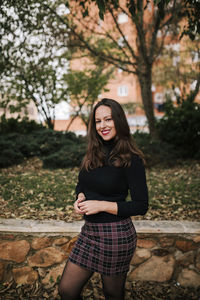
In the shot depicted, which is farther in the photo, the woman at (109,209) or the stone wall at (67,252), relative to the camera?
the stone wall at (67,252)

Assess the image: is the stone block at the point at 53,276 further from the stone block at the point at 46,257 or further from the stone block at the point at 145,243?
the stone block at the point at 145,243

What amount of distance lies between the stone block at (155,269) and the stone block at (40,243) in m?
1.00

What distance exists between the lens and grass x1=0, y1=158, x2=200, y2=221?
3.54 metres

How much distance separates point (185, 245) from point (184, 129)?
16.7 ft

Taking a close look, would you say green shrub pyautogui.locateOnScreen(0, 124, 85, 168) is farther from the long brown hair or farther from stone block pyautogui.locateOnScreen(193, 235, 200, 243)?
the long brown hair

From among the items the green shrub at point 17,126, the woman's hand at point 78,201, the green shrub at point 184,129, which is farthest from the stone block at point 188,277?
the green shrub at point 17,126

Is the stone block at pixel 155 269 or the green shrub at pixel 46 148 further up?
the green shrub at pixel 46 148

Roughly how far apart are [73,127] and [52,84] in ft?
56.8

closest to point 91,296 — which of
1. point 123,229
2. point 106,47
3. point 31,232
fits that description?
point 31,232

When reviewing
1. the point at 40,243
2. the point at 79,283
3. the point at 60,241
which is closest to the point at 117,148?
the point at 79,283

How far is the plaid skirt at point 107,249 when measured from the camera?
5.77ft

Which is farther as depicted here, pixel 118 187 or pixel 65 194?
pixel 65 194

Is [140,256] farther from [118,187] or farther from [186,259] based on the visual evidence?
[118,187]

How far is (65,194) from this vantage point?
14.2 feet
